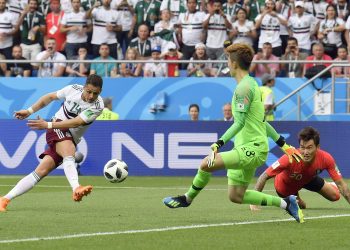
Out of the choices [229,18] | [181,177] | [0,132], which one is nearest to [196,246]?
[181,177]

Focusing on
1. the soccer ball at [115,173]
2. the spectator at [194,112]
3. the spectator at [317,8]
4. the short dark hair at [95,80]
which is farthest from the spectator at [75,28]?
the short dark hair at [95,80]

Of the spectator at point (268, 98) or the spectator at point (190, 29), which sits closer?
the spectator at point (268, 98)

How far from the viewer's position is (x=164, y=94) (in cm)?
2416

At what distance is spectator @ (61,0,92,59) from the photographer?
2525cm

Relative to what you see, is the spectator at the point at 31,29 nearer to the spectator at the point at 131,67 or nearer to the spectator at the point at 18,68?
the spectator at the point at 18,68

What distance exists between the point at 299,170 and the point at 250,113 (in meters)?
2.21

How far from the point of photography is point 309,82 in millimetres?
23438

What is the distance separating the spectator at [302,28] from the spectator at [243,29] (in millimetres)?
891

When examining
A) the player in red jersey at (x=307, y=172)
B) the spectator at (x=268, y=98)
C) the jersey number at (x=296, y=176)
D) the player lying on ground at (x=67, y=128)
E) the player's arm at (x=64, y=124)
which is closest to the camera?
the player's arm at (x=64, y=124)

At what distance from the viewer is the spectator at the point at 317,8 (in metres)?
25.0

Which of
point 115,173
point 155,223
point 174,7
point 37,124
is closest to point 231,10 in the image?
point 174,7

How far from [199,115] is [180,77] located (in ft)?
3.19

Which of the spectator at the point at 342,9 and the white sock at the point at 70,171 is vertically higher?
the spectator at the point at 342,9

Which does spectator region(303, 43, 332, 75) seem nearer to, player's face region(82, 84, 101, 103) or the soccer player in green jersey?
player's face region(82, 84, 101, 103)
